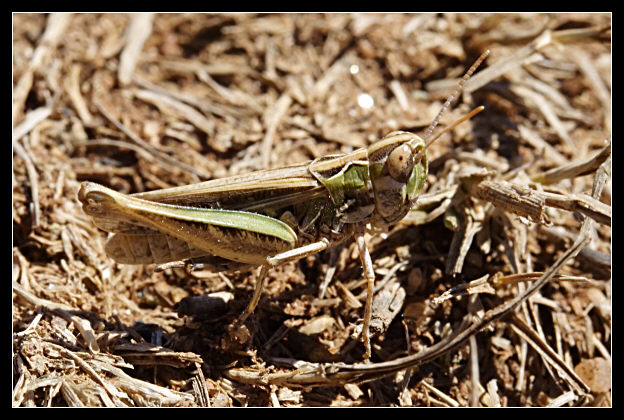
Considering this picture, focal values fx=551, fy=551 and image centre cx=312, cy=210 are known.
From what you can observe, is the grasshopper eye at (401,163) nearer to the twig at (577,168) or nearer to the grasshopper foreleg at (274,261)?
the grasshopper foreleg at (274,261)

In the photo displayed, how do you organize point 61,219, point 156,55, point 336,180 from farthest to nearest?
point 156,55 < point 61,219 < point 336,180

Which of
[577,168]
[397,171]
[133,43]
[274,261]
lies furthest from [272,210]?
[133,43]

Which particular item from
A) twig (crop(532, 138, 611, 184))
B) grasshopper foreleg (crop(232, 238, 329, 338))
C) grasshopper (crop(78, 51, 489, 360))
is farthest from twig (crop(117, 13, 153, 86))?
twig (crop(532, 138, 611, 184))

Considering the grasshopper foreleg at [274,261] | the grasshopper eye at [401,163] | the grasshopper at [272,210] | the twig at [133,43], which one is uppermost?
the twig at [133,43]

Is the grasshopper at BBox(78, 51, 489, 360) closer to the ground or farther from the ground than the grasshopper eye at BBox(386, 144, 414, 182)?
closer to the ground

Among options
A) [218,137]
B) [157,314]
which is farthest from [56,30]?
[157,314]

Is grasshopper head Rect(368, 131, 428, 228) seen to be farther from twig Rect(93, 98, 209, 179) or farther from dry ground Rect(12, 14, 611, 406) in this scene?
twig Rect(93, 98, 209, 179)

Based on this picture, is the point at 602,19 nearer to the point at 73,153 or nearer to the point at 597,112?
the point at 597,112

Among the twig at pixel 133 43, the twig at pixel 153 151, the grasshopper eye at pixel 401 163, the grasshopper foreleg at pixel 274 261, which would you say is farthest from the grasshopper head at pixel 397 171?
the twig at pixel 133 43
